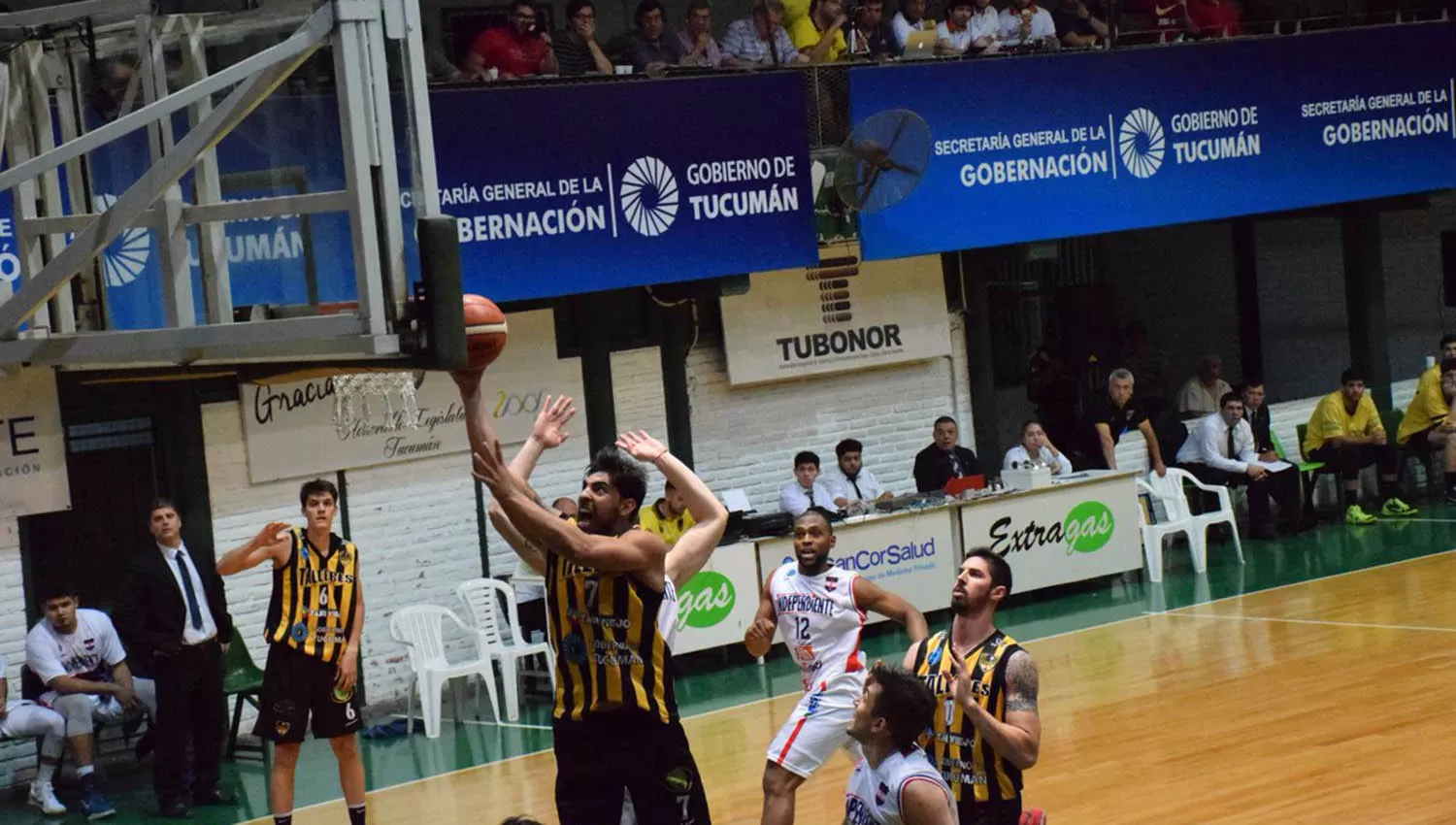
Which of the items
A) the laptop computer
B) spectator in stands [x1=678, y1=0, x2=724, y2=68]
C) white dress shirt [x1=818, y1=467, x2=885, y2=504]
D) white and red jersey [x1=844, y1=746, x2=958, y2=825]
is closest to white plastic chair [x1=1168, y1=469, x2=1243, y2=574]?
white dress shirt [x1=818, y1=467, x2=885, y2=504]

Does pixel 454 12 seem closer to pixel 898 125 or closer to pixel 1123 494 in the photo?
pixel 898 125

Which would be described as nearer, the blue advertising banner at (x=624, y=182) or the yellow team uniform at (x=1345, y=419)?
the blue advertising banner at (x=624, y=182)

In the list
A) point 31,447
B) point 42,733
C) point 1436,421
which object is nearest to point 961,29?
point 1436,421

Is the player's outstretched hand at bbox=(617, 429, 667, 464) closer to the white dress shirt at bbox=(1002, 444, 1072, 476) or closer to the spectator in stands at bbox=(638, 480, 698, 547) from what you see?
the spectator in stands at bbox=(638, 480, 698, 547)

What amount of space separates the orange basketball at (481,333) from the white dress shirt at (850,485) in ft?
32.5

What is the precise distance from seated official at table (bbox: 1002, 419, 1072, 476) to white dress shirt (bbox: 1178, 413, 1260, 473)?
5.58 ft

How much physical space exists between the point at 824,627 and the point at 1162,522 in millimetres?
9278

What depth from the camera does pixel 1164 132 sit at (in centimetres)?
1725

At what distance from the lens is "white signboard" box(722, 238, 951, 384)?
52.0 ft

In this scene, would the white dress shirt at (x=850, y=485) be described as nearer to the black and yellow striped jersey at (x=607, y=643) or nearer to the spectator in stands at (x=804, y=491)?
the spectator in stands at (x=804, y=491)

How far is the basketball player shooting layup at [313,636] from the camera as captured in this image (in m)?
9.84

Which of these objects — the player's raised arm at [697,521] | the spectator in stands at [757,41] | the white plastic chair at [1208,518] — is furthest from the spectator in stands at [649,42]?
the player's raised arm at [697,521]

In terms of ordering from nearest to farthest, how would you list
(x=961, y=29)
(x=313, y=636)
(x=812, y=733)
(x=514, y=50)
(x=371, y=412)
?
(x=812, y=733) → (x=313, y=636) → (x=514, y=50) → (x=371, y=412) → (x=961, y=29)

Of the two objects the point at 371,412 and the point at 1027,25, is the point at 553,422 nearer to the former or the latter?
the point at 371,412
